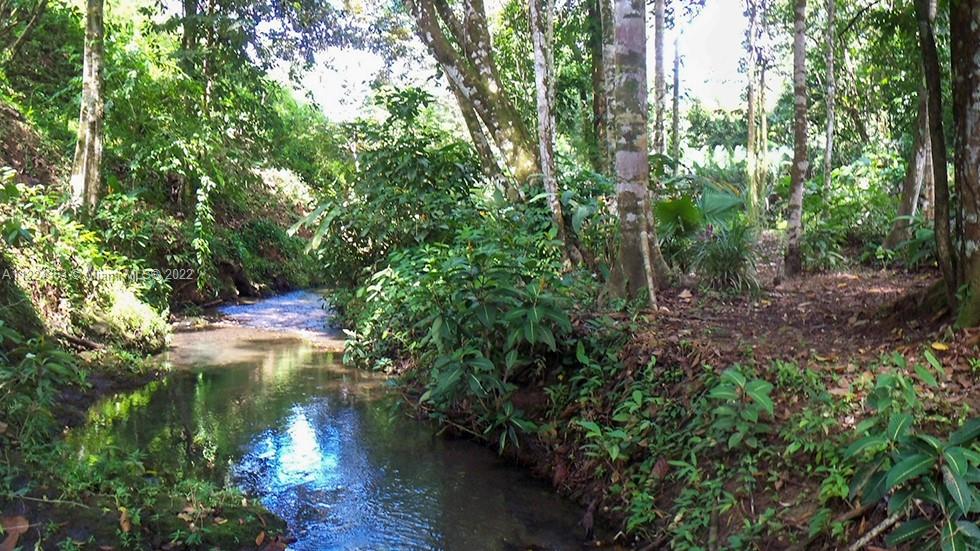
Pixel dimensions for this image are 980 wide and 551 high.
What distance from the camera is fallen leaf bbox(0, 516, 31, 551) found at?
3.63 m

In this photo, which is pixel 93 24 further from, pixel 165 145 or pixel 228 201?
pixel 228 201

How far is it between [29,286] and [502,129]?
20.7ft

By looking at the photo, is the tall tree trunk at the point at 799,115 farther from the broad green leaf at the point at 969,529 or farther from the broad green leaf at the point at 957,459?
the broad green leaf at the point at 969,529

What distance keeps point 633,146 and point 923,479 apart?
16.2 feet

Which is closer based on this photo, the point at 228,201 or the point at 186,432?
the point at 186,432

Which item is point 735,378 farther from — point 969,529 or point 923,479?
point 969,529

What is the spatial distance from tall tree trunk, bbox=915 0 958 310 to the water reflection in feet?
10.9

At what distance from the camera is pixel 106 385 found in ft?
26.8

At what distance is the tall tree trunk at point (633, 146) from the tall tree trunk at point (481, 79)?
2921mm

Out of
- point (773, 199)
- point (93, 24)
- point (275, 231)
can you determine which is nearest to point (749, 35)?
point (773, 199)

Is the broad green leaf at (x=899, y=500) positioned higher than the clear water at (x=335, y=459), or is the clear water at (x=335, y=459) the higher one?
the broad green leaf at (x=899, y=500)

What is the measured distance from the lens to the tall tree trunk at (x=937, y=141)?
214 inches

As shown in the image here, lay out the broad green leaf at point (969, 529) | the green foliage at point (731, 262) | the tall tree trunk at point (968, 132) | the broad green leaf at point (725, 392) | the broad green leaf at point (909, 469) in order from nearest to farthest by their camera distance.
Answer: the broad green leaf at point (969, 529) < the broad green leaf at point (909, 469) < the broad green leaf at point (725, 392) < the tall tree trunk at point (968, 132) < the green foliage at point (731, 262)

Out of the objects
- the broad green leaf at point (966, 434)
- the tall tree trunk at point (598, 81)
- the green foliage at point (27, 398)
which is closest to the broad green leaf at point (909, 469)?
the broad green leaf at point (966, 434)
